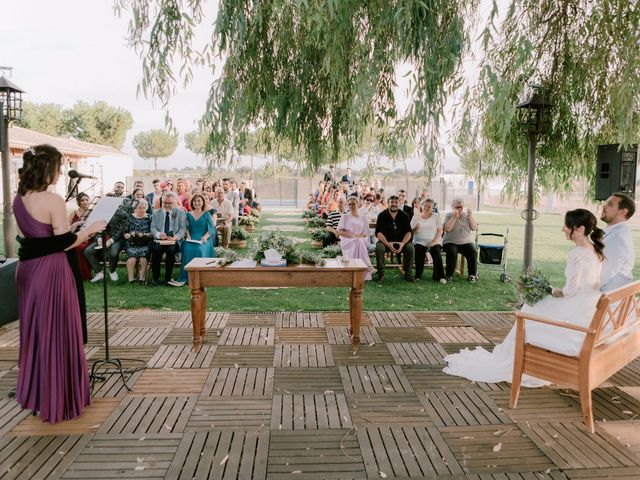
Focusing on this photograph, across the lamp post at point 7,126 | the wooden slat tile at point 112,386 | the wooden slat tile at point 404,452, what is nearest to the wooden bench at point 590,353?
the wooden slat tile at point 404,452

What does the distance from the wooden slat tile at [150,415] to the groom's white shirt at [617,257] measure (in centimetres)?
384

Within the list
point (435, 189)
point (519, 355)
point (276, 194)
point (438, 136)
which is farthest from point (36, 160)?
point (276, 194)

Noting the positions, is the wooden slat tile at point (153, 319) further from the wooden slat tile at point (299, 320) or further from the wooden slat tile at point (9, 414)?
the wooden slat tile at point (9, 414)

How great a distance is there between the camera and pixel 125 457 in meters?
3.17

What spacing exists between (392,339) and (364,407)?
1.82m

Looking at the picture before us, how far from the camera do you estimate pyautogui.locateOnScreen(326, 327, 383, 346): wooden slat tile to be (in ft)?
18.4

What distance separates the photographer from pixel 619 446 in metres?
3.35

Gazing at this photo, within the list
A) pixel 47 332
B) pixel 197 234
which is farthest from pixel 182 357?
pixel 197 234

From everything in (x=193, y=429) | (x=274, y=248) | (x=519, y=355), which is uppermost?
(x=274, y=248)

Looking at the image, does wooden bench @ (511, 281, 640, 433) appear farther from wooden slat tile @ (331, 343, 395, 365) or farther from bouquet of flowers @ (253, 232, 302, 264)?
bouquet of flowers @ (253, 232, 302, 264)

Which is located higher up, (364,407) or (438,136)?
(438,136)

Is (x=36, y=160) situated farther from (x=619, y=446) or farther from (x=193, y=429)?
(x=619, y=446)

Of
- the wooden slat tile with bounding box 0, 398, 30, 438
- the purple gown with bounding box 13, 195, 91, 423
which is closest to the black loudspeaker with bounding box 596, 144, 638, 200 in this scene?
the purple gown with bounding box 13, 195, 91, 423

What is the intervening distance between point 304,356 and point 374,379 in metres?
0.88
